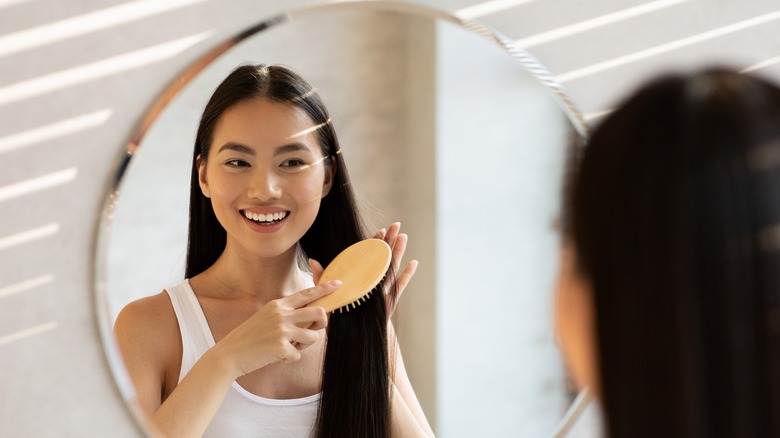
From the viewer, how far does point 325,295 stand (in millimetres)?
714

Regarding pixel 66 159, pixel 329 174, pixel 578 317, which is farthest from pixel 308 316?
pixel 578 317

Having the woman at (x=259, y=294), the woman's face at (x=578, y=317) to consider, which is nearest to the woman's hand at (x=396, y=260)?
the woman at (x=259, y=294)

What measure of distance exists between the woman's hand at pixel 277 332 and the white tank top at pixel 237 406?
0.02m

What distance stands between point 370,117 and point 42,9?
10.9 inches

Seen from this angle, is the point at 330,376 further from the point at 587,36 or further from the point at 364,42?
the point at 587,36

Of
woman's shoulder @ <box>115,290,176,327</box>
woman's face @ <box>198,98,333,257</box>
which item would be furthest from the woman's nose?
woman's shoulder @ <box>115,290,176,327</box>

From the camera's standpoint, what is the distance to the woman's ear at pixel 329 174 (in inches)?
27.7

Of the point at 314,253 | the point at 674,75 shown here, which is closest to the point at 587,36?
the point at 314,253

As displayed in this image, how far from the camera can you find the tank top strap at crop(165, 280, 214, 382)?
69 cm

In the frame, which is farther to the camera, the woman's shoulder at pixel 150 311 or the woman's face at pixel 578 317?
the woman's shoulder at pixel 150 311

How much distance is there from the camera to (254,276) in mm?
708

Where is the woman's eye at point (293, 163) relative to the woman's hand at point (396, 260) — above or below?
above

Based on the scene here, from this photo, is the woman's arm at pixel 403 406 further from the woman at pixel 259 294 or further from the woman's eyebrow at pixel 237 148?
the woman's eyebrow at pixel 237 148

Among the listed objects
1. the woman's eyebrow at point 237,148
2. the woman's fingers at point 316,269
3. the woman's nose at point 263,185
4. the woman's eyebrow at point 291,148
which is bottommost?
the woman's fingers at point 316,269
